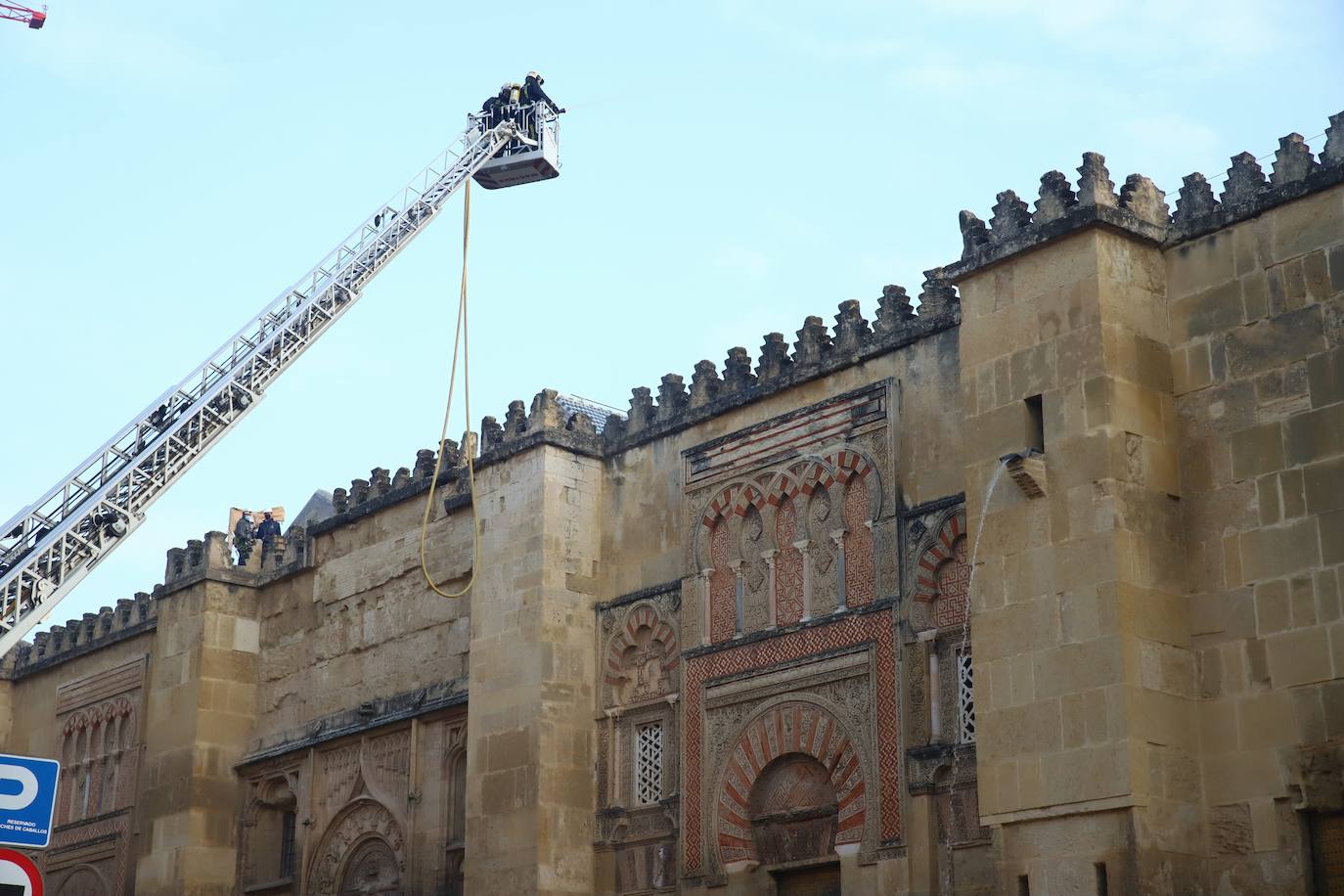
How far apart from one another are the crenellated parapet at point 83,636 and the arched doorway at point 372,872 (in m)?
4.76

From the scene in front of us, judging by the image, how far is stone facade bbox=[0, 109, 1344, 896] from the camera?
12.7 meters

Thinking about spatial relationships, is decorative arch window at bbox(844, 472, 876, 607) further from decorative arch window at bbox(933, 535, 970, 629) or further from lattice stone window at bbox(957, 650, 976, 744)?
lattice stone window at bbox(957, 650, 976, 744)

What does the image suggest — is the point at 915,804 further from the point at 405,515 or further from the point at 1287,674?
the point at 405,515

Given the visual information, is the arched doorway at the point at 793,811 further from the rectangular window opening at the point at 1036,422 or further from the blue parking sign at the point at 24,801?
the blue parking sign at the point at 24,801

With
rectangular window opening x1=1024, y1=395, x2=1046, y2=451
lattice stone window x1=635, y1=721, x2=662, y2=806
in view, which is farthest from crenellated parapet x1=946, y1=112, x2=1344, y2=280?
lattice stone window x1=635, y1=721, x2=662, y2=806

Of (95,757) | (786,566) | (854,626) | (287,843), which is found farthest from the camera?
(95,757)

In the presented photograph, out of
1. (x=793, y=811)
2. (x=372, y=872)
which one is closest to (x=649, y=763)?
(x=793, y=811)

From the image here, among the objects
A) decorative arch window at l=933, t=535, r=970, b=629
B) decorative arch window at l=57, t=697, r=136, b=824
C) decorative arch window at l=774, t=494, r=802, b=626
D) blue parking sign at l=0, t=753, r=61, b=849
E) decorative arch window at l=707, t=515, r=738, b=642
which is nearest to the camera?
blue parking sign at l=0, t=753, r=61, b=849

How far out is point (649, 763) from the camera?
690 inches

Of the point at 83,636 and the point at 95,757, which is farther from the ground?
the point at 83,636

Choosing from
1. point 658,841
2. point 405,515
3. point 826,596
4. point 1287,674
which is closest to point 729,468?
point 826,596

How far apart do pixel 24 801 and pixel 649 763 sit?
9138mm

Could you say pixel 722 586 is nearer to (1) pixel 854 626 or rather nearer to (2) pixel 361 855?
(1) pixel 854 626

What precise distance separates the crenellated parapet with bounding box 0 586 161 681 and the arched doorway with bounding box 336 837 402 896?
15.6 ft
